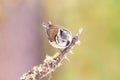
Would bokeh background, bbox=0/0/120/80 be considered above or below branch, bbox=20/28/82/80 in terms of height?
above

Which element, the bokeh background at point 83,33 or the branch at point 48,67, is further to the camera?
the bokeh background at point 83,33

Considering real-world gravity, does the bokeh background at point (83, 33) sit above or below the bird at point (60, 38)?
above

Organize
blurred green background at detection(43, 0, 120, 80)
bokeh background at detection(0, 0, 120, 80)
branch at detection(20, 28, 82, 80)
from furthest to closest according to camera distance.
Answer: blurred green background at detection(43, 0, 120, 80) → bokeh background at detection(0, 0, 120, 80) → branch at detection(20, 28, 82, 80)

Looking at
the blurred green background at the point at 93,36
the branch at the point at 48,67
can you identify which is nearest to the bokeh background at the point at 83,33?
the blurred green background at the point at 93,36

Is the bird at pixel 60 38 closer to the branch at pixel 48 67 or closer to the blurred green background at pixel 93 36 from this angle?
the branch at pixel 48 67

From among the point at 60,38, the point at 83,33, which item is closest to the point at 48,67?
Answer: the point at 60,38

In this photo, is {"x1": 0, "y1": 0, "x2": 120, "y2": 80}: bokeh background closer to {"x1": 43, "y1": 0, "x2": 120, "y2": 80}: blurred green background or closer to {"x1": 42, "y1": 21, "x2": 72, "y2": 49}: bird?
{"x1": 43, "y1": 0, "x2": 120, "y2": 80}: blurred green background

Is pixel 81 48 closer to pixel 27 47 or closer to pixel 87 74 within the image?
pixel 87 74

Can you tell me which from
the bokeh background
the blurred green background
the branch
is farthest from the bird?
the blurred green background
